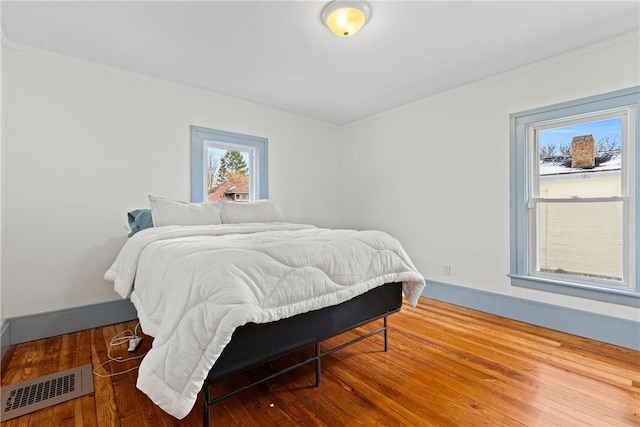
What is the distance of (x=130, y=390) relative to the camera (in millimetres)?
1709

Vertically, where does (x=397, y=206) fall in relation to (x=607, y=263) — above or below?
above

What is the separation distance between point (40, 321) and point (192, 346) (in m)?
2.19

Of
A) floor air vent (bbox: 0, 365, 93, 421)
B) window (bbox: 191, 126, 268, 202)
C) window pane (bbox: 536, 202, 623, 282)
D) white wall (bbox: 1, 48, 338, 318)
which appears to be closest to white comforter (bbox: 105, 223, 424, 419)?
floor air vent (bbox: 0, 365, 93, 421)

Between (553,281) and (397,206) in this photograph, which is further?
(397,206)

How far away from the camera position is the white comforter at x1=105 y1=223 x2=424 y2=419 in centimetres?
115

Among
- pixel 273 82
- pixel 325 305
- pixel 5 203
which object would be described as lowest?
pixel 325 305

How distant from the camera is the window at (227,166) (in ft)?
10.5

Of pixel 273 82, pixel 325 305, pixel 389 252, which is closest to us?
pixel 325 305

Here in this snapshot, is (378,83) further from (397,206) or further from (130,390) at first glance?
(130,390)

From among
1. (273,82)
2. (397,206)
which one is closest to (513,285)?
(397,206)

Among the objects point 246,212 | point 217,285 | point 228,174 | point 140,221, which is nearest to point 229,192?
point 228,174

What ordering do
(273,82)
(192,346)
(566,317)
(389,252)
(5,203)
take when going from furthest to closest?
1. (273,82)
2. (566,317)
3. (5,203)
4. (389,252)
5. (192,346)

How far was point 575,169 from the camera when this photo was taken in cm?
257

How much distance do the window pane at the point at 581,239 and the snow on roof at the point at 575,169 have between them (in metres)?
0.28
